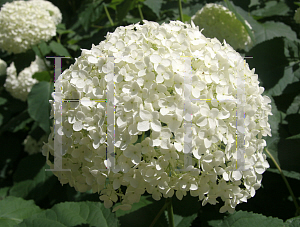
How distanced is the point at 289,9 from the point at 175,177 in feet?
10.0

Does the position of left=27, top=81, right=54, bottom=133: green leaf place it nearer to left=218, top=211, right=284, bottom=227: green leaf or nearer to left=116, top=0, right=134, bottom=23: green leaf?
left=116, top=0, right=134, bottom=23: green leaf

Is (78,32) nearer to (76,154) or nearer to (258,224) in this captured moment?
(76,154)

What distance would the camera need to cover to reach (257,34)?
2852 millimetres

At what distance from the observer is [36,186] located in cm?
282

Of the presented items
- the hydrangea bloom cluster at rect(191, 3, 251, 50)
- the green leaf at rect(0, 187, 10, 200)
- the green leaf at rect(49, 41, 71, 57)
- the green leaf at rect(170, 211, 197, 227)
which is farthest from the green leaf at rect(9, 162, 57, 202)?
the hydrangea bloom cluster at rect(191, 3, 251, 50)

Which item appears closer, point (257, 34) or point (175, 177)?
point (175, 177)

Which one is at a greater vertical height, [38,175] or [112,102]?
[112,102]

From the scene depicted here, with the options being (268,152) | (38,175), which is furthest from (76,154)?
(38,175)

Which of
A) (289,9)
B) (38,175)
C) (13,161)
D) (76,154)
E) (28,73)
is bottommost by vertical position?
(13,161)

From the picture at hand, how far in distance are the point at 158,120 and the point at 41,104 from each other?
2003 millimetres

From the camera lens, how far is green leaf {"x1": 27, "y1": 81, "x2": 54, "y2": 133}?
255 cm

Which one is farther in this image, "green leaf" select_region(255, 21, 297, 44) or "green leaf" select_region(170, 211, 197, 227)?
"green leaf" select_region(255, 21, 297, 44)

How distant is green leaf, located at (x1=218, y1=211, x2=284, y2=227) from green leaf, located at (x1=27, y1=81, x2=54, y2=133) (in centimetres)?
181

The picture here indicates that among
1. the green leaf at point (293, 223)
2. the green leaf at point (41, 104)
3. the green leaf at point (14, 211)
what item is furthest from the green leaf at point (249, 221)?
the green leaf at point (41, 104)
